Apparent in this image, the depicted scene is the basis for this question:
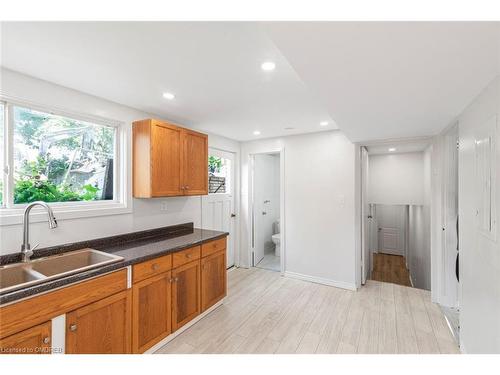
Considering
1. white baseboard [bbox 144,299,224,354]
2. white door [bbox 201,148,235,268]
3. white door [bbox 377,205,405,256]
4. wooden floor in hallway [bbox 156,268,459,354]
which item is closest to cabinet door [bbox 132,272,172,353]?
white baseboard [bbox 144,299,224,354]

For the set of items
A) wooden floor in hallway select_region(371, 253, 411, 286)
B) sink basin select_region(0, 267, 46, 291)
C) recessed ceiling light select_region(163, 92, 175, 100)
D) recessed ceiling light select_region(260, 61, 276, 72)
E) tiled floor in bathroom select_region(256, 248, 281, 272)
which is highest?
recessed ceiling light select_region(163, 92, 175, 100)

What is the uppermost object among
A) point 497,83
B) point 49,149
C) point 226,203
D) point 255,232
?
point 497,83

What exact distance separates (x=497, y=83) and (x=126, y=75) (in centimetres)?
231

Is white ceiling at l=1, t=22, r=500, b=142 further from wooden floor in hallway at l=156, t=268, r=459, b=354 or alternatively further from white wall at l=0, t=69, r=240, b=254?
wooden floor in hallway at l=156, t=268, r=459, b=354

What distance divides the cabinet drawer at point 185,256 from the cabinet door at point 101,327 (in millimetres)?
463

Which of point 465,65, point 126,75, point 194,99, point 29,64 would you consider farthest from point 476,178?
point 29,64

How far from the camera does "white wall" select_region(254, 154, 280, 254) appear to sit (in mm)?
4133

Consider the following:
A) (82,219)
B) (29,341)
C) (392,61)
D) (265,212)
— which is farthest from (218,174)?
(392,61)

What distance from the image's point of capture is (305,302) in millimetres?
2771

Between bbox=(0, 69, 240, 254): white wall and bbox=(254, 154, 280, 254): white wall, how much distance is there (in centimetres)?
154

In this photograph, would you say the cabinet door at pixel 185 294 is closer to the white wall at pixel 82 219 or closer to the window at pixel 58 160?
the white wall at pixel 82 219

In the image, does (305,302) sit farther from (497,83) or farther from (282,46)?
(282,46)

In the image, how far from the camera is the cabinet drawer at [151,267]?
1.79 metres

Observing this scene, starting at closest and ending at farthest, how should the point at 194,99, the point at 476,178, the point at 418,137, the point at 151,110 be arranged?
the point at 476,178, the point at 194,99, the point at 151,110, the point at 418,137
